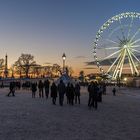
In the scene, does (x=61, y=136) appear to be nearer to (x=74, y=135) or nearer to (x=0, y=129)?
(x=74, y=135)

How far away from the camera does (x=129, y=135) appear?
12711 mm

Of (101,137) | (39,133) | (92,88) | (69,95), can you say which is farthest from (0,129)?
(69,95)

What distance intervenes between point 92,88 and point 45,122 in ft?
27.7

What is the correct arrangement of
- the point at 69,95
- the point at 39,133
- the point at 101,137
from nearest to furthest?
the point at 101,137
the point at 39,133
the point at 69,95

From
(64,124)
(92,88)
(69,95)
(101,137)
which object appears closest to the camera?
(101,137)

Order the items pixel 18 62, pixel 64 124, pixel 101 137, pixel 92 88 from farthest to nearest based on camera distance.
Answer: pixel 18 62
pixel 92 88
pixel 64 124
pixel 101 137

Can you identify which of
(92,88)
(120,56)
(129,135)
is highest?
(120,56)

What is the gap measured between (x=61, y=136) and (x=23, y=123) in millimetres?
3837

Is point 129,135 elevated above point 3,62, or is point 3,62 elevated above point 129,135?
point 3,62

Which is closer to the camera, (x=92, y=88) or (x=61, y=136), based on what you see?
(x=61, y=136)

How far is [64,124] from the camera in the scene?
51.3 feet

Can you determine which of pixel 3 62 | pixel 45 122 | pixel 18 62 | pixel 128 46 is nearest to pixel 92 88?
pixel 45 122

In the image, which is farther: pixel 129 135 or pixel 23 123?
pixel 23 123

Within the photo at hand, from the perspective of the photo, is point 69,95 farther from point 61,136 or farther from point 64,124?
point 61,136
